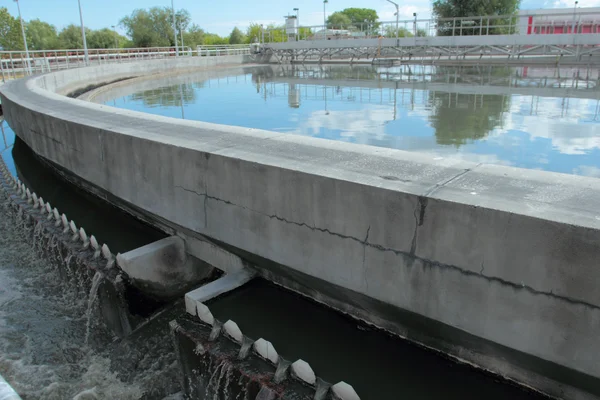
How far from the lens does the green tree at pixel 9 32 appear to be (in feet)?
316

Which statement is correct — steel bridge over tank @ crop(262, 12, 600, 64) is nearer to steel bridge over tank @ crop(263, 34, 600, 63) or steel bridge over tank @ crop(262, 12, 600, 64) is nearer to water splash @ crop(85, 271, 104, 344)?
steel bridge over tank @ crop(263, 34, 600, 63)

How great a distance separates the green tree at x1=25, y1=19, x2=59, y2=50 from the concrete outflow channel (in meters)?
116

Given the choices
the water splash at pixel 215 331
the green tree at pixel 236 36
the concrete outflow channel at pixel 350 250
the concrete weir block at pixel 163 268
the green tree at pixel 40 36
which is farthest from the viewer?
the green tree at pixel 236 36

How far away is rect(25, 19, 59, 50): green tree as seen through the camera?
10844cm

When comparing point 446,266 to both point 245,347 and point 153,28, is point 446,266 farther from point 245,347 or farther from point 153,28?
point 153,28

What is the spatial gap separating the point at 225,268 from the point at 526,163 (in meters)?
4.79

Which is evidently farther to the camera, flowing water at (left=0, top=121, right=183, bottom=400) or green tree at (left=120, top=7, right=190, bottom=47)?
green tree at (left=120, top=7, right=190, bottom=47)

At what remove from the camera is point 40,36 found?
116 meters

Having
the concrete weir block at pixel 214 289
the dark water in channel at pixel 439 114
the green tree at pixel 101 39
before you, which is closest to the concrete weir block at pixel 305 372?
the concrete weir block at pixel 214 289

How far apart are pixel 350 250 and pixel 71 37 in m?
116

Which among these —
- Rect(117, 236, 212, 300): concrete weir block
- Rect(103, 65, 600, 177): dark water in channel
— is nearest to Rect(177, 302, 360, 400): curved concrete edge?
Rect(117, 236, 212, 300): concrete weir block

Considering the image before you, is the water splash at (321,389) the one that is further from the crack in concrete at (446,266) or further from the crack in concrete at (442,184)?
the crack in concrete at (442,184)

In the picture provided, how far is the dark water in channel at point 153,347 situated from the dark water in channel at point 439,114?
419 centimetres

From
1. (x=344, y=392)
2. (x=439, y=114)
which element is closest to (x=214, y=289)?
(x=344, y=392)
